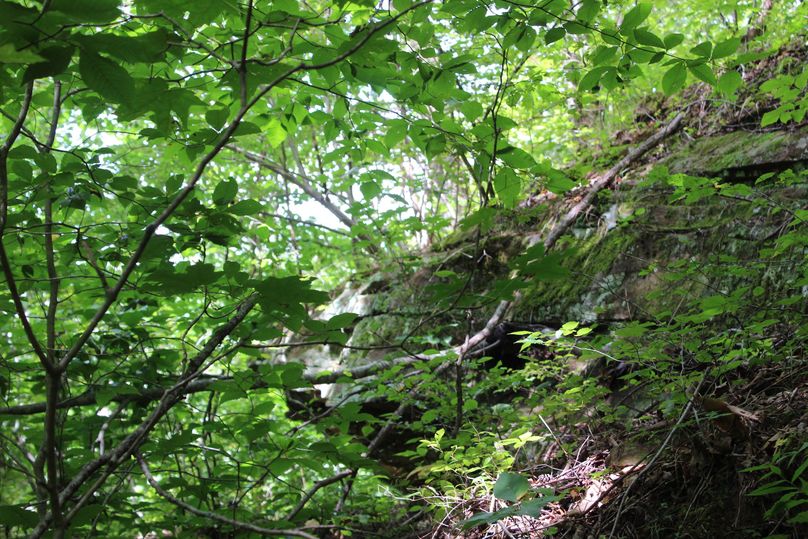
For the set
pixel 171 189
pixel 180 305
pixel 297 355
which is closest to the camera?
pixel 171 189

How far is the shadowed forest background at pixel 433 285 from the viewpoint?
1462mm

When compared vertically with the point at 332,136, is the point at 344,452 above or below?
below

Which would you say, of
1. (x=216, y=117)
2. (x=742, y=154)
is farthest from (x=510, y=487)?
(x=742, y=154)

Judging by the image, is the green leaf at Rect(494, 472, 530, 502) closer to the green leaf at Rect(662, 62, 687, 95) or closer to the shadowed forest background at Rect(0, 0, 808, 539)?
the shadowed forest background at Rect(0, 0, 808, 539)

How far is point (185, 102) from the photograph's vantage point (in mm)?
1506

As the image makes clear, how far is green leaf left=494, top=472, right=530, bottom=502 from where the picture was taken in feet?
3.94

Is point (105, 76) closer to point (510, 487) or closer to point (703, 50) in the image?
point (510, 487)

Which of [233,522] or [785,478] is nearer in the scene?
[233,522]

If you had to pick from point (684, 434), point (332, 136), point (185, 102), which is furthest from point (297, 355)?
point (185, 102)

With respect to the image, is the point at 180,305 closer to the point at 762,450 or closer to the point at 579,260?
the point at 579,260

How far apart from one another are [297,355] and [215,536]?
248 cm

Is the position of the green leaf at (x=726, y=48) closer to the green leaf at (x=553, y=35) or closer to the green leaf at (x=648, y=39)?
the green leaf at (x=648, y=39)

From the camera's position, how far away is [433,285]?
1.38 m

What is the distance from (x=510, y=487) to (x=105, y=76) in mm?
1215
